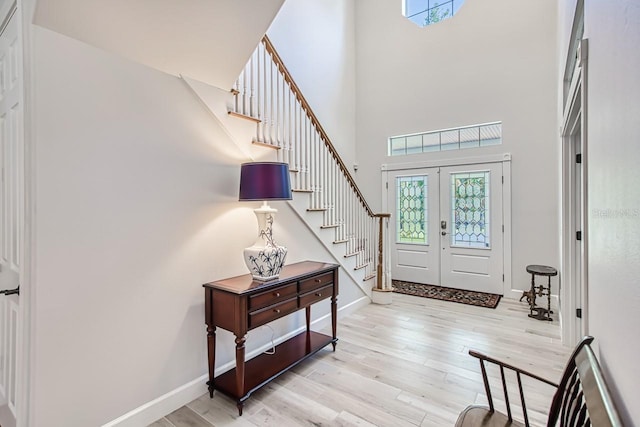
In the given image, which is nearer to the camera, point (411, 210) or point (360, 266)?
point (360, 266)

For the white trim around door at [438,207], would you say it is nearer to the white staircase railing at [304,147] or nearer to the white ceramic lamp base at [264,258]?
the white staircase railing at [304,147]

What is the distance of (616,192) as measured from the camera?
2.99 ft

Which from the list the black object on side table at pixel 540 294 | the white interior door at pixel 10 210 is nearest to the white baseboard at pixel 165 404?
the white interior door at pixel 10 210

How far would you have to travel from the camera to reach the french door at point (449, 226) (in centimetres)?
479

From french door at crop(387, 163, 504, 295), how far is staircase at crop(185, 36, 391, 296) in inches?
41.7

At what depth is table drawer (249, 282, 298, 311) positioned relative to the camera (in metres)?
2.17

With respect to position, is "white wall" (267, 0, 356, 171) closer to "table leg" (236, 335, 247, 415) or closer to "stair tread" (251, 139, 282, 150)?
"stair tread" (251, 139, 282, 150)

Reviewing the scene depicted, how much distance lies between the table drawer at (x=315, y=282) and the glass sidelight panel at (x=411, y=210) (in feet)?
9.62

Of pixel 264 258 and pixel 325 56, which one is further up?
pixel 325 56

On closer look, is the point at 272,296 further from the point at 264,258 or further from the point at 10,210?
the point at 10,210

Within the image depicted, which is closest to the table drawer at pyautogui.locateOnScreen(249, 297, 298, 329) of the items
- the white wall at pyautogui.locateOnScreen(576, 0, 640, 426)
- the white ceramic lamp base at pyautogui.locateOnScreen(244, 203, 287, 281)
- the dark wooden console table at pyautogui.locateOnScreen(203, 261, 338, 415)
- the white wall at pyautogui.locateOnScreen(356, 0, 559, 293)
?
the dark wooden console table at pyautogui.locateOnScreen(203, 261, 338, 415)

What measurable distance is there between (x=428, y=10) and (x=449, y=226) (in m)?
3.66

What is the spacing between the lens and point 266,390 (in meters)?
2.35

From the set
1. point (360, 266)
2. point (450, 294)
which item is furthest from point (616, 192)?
point (450, 294)
